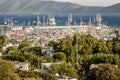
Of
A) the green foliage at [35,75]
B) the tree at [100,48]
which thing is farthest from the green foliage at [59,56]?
the green foliage at [35,75]

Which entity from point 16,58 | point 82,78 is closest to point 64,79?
point 82,78

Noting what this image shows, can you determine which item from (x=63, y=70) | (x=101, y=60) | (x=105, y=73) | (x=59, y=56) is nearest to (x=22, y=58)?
(x=59, y=56)

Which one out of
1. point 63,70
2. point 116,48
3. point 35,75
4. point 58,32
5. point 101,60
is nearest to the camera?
point 35,75

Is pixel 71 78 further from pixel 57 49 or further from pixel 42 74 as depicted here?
pixel 57 49

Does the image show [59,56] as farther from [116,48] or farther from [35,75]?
[35,75]

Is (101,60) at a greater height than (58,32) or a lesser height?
greater

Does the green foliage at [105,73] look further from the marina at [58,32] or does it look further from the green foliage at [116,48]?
the marina at [58,32]

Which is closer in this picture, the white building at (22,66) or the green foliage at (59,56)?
the white building at (22,66)

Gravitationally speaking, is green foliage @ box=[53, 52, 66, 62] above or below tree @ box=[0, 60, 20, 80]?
below

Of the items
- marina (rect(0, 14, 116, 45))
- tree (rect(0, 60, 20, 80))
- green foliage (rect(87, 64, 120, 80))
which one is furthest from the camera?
marina (rect(0, 14, 116, 45))

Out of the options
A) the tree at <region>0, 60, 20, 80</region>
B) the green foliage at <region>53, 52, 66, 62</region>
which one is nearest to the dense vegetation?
the green foliage at <region>53, 52, 66, 62</region>

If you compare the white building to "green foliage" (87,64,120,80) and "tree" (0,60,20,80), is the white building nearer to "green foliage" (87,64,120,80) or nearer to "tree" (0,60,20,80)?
"green foliage" (87,64,120,80)
